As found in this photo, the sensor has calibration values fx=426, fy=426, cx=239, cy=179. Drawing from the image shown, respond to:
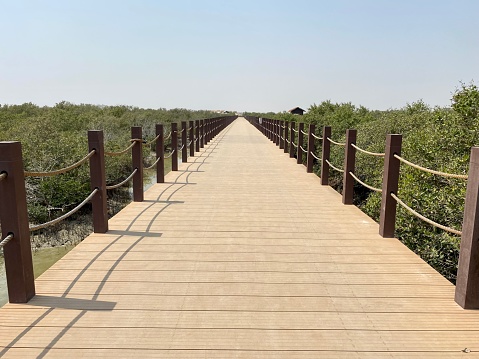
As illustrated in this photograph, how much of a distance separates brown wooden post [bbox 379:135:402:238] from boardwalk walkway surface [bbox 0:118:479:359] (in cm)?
17

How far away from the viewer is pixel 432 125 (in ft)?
31.8

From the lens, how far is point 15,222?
9.62 feet

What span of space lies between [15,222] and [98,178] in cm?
160

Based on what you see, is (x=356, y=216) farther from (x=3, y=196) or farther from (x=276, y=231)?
(x=3, y=196)

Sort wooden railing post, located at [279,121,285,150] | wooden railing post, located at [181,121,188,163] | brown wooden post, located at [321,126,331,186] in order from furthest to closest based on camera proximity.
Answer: wooden railing post, located at [279,121,285,150]
wooden railing post, located at [181,121,188,163]
brown wooden post, located at [321,126,331,186]

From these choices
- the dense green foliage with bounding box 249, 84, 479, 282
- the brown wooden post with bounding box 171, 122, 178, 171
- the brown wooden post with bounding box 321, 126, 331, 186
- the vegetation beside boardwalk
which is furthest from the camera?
the vegetation beside boardwalk

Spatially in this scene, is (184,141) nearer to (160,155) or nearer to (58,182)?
(160,155)

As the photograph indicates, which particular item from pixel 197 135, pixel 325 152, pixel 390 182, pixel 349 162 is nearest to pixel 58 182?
pixel 197 135

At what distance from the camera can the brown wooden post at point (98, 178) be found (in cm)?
440

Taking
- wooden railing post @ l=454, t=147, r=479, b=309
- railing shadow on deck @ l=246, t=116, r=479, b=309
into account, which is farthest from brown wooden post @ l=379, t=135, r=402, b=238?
wooden railing post @ l=454, t=147, r=479, b=309

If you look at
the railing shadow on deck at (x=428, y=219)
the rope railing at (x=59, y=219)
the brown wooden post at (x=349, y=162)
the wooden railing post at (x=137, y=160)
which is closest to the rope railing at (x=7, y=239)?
the rope railing at (x=59, y=219)

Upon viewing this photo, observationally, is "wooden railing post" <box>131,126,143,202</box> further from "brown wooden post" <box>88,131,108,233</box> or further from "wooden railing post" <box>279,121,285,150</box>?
"wooden railing post" <box>279,121,285,150</box>

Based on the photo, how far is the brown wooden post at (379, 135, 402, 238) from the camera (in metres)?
4.49

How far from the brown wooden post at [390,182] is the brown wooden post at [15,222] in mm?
3456
